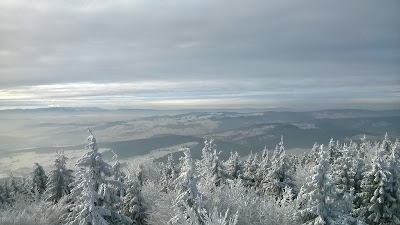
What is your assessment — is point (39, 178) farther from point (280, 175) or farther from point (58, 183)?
point (280, 175)

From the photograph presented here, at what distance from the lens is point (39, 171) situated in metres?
45.7

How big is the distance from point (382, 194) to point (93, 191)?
2507 centimetres

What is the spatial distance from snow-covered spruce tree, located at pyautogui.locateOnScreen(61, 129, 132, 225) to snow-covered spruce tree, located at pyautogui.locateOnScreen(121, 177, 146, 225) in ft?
19.9

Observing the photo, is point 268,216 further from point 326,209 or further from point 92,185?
point 92,185

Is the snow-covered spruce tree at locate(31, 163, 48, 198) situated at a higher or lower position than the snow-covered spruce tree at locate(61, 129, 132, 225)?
lower

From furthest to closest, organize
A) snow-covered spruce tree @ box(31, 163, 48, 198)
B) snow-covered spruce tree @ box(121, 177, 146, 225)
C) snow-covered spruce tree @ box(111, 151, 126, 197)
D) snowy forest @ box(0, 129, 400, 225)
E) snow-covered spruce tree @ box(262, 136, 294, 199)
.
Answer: snow-covered spruce tree @ box(31, 163, 48, 198) < snow-covered spruce tree @ box(262, 136, 294, 199) < snow-covered spruce tree @ box(121, 177, 146, 225) < snow-covered spruce tree @ box(111, 151, 126, 197) < snowy forest @ box(0, 129, 400, 225)

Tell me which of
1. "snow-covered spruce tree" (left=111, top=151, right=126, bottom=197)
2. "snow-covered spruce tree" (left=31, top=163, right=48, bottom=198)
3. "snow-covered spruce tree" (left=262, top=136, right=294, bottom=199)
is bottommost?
"snow-covered spruce tree" (left=31, top=163, right=48, bottom=198)

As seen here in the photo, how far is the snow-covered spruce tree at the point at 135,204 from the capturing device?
83.6 feet

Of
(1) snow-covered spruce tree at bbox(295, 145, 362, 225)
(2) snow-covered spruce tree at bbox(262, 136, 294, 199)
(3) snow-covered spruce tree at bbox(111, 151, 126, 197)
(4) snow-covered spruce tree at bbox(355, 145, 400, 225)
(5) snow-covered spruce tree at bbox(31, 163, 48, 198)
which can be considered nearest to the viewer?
(1) snow-covered spruce tree at bbox(295, 145, 362, 225)

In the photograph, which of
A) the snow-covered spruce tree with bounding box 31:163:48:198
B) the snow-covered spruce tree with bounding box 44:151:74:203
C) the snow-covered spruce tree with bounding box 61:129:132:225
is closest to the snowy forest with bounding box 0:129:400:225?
the snow-covered spruce tree with bounding box 61:129:132:225

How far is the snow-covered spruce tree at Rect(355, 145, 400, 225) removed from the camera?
27683 millimetres

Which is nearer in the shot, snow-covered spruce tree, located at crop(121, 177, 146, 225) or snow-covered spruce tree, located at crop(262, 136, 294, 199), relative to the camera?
snow-covered spruce tree, located at crop(121, 177, 146, 225)

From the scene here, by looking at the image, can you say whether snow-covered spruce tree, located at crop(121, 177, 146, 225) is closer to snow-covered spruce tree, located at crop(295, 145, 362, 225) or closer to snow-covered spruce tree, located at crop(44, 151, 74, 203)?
snow-covered spruce tree, located at crop(44, 151, 74, 203)

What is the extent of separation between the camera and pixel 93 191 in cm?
1695
